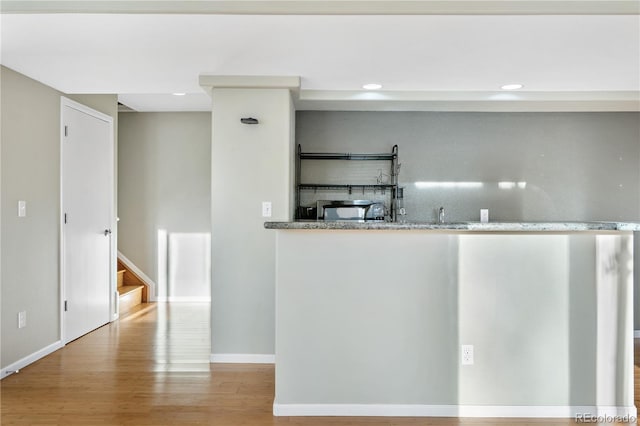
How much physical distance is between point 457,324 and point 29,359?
126 inches

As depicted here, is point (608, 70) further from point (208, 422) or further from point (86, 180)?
point (86, 180)

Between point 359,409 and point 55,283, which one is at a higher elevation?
point 55,283

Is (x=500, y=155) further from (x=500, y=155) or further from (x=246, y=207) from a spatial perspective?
(x=246, y=207)

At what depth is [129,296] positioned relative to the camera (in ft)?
17.1

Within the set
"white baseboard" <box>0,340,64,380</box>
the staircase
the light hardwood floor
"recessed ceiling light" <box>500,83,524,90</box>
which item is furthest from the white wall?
the staircase

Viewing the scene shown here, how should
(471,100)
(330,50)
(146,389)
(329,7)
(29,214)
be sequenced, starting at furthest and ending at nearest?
(471,100)
(29,214)
(146,389)
(330,50)
(329,7)

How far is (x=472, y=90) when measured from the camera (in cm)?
387

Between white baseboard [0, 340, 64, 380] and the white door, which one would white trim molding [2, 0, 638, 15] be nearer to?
the white door

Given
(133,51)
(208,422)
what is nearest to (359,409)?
(208,422)

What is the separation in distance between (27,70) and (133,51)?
1020mm

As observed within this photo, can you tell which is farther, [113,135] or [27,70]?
[113,135]

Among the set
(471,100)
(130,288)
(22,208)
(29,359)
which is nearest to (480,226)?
(471,100)

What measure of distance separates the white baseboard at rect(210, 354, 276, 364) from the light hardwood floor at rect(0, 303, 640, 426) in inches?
2.9

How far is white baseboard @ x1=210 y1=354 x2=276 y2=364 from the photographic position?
3.46 meters
